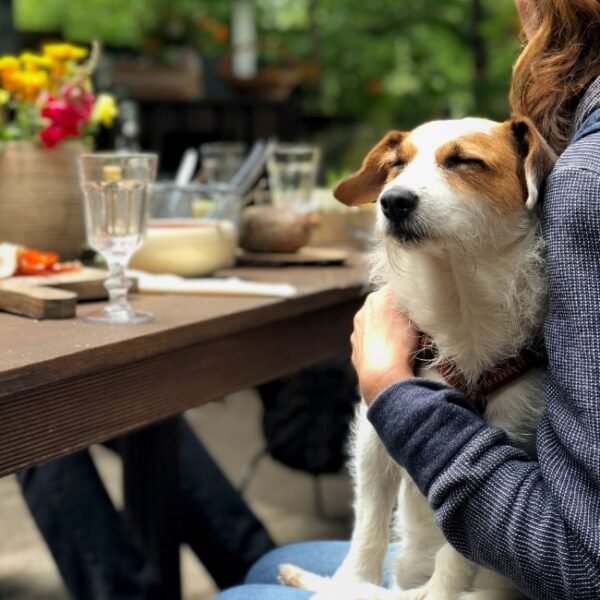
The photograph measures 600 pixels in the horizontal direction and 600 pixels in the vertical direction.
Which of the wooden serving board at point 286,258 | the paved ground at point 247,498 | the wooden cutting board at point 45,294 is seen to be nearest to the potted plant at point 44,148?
the wooden cutting board at point 45,294

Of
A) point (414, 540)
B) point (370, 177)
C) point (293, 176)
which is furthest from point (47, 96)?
point (414, 540)

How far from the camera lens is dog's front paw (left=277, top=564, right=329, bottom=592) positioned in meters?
1.31

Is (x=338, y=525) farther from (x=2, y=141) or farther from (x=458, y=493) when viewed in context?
(x=458, y=493)

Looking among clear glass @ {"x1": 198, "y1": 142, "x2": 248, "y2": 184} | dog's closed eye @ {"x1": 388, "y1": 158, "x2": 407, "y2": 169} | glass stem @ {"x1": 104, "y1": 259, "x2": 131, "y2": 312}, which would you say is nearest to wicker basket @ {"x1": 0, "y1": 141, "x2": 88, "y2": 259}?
glass stem @ {"x1": 104, "y1": 259, "x2": 131, "y2": 312}

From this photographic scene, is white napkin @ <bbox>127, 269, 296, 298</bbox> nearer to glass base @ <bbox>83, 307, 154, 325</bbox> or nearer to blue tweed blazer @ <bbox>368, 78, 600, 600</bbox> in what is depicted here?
glass base @ <bbox>83, 307, 154, 325</bbox>

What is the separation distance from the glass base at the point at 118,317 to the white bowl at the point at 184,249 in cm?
38

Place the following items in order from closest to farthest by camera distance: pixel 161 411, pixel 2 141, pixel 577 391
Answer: pixel 577 391, pixel 161 411, pixel 2 141

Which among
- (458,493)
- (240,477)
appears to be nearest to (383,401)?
(458,493)

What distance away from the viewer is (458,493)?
922 millimetres

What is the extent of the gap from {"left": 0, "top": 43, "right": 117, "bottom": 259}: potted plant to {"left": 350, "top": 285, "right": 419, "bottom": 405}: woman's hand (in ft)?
2.66

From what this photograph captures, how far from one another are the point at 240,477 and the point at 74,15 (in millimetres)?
3549

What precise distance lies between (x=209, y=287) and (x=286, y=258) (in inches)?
17.0

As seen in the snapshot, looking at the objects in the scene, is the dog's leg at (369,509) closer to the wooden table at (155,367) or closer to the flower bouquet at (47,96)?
the wooden table at (155,367)

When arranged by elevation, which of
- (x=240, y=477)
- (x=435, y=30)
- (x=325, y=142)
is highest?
(x=435, y=30)
